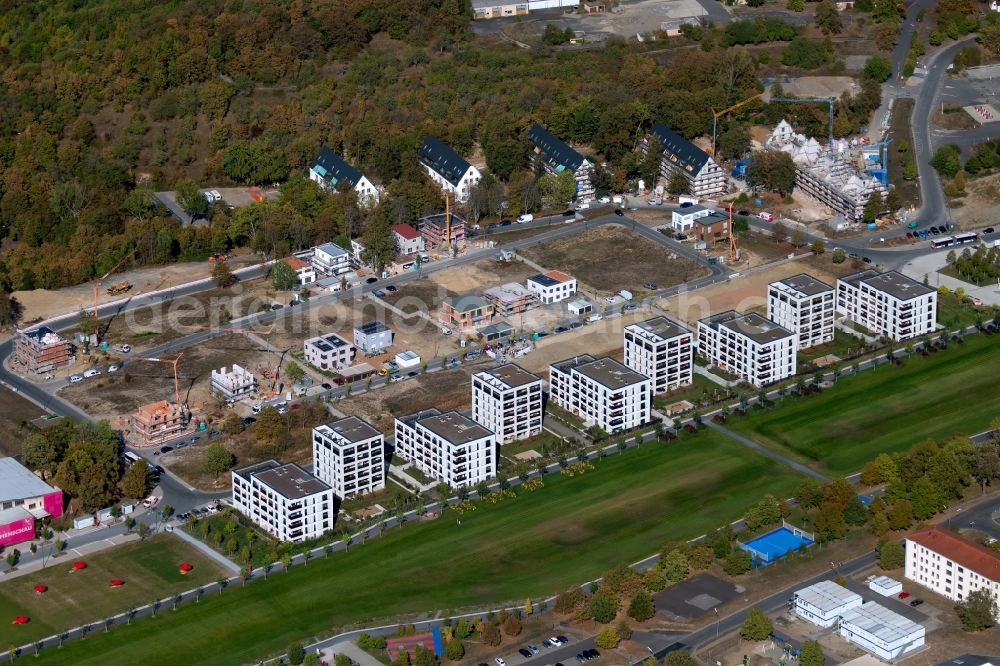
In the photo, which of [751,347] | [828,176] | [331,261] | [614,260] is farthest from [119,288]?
[828,176]

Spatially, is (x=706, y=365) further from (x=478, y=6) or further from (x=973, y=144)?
(x=478, y=6)

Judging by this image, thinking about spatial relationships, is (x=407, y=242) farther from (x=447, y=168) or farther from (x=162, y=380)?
(x=162, y=380)

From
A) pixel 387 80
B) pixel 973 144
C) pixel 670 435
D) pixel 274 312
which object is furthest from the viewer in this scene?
pixel 387 80

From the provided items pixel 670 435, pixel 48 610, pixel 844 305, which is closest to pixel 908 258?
pixel 844 305

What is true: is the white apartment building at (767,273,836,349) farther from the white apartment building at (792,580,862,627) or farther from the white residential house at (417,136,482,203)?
the white apartment building at (792,580,862,627)

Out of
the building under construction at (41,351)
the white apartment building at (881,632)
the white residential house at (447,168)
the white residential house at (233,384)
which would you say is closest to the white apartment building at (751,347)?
the white apartment building at (881,632)

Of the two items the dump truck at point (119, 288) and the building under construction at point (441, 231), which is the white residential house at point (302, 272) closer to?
the building under construction at point (441, 231)
